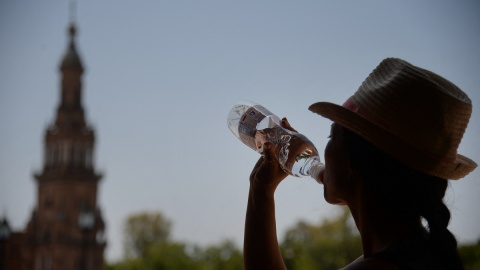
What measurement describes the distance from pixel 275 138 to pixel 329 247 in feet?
38.5

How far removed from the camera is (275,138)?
812 millimetres

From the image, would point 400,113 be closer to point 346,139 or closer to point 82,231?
point 346,139

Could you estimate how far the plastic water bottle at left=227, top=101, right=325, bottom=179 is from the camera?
30.3 inches

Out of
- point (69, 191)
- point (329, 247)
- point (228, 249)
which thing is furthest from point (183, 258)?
point (329, 247)

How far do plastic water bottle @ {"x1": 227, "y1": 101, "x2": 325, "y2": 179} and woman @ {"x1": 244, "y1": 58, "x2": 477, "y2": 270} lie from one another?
10 centimetres

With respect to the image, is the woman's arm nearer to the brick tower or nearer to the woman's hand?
the woman's hand

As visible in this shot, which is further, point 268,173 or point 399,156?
point 268,173

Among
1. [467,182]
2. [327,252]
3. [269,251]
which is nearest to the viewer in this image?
[269,251]

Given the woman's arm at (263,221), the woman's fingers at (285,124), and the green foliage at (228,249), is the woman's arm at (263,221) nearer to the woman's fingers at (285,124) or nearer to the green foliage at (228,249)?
the woman's fingers at (285,124)

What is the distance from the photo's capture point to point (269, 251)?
0.75 meters

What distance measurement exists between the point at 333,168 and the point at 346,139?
0.10 feet

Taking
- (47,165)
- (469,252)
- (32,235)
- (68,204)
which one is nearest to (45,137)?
(47,165)

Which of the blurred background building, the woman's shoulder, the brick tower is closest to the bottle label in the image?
the woman's shoulder

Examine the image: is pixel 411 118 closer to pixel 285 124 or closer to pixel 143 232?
pixel 285 124
